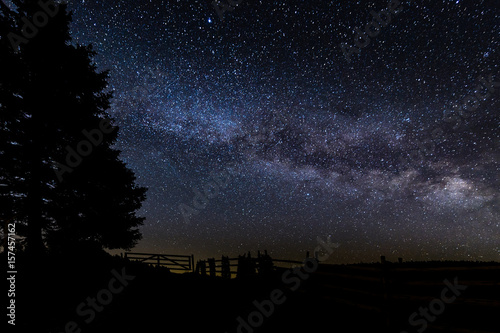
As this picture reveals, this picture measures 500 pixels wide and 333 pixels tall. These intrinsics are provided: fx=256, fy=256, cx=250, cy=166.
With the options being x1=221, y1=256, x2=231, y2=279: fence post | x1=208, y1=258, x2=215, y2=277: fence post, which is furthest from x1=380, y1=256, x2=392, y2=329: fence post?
x1=208, y1=258, x2=215, y2=277: fence post

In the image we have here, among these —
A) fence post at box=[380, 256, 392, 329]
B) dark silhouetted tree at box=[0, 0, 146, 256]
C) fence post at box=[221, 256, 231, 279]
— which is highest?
dark silhouetted tree at box=[0, 0, 146, 256]

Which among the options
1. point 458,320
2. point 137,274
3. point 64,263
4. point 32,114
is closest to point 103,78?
point 32,114

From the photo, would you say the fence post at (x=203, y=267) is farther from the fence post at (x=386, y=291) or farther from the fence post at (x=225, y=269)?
the fence post at (x=386, y=291)

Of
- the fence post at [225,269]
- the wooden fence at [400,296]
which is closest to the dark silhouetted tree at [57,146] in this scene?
the fence post at [225,269]

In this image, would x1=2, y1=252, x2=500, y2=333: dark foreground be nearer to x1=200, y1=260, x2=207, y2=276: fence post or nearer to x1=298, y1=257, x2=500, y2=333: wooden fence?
x1=298, y1=257, x2=500, y2=333: wooden fence

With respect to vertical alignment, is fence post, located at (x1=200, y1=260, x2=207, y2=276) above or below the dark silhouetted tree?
below

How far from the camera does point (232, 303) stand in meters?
9.12

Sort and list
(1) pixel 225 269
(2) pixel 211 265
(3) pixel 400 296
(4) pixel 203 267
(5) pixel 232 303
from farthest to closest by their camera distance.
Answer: (4) pixel 203 267 < (2) pixel 211 265 < (1) pixel 225 269 < (5) pixel 232 303 < (3) pixel 400 296

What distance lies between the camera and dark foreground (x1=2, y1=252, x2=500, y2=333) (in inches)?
248

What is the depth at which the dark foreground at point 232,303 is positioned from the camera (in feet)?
20.6

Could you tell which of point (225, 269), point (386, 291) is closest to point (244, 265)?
point (225, 269)

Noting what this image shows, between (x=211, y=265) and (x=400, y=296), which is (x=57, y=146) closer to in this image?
(x=211, y=265)

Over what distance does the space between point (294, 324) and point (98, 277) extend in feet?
24.5

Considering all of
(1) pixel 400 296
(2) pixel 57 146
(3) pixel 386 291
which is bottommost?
(1) pixel 400 296
